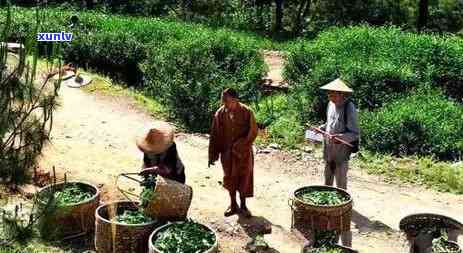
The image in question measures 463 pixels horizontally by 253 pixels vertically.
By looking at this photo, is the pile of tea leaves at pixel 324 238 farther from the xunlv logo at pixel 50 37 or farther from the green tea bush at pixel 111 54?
the green tea bush at pixel 111 54

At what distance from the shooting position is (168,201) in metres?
6.90

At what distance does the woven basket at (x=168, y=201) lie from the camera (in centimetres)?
680

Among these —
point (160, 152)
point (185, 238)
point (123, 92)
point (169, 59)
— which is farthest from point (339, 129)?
point (123, 92)

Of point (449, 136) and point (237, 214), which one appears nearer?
point (237, 214)

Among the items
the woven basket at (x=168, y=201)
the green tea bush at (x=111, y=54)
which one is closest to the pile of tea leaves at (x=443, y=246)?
the woven basket at (x=168, y=201)

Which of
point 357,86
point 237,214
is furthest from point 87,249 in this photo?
point 357,86

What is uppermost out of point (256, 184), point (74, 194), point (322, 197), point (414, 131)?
point (322, 197)

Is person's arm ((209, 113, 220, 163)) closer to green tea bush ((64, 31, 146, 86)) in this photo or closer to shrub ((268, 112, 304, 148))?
shrub ((268, 112, 304, 148))

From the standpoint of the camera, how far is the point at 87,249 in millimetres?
7586

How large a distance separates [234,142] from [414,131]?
5054 millimetres

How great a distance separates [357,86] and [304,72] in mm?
2579

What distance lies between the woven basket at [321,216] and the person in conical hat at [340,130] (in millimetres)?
405

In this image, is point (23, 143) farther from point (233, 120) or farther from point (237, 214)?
point (237, 214)

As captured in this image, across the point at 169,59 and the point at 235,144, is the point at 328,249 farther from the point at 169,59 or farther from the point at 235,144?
the point at 169,59
